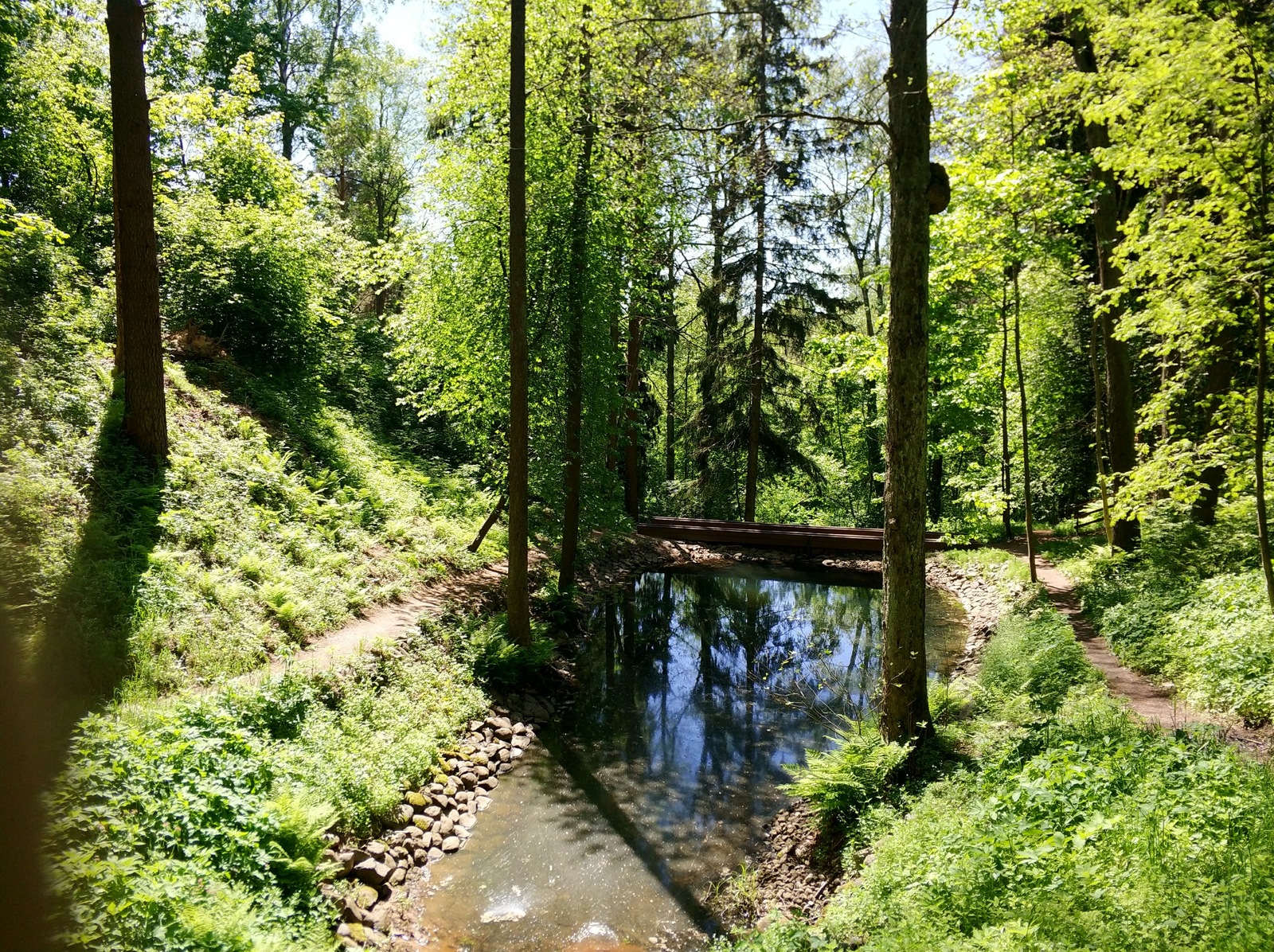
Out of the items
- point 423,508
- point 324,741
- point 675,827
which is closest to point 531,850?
point 675,827

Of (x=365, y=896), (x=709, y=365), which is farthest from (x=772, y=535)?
(x=365, y=896)

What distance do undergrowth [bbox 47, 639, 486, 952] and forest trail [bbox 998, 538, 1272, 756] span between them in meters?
6.74

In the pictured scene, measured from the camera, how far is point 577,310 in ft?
40.3

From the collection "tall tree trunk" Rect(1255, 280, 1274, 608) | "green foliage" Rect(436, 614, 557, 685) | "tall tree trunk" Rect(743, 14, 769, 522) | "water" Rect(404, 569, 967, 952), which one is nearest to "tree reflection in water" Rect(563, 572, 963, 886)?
"water" Rect(404, 569, 967, 952)

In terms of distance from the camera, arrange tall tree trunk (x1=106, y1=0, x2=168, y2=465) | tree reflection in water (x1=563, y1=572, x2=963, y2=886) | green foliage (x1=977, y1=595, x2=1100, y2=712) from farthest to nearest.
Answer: tall tree trunk (x1=106, y1=0, x2=168, y2=465) → tree reflection in water (x1=563, y1=572, x2=963, y2=886) → green foliage (x1=977, y1=595, x2=1100, y2=712)

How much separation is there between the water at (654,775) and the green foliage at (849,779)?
1023 millimetres

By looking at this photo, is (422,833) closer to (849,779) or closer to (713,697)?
(849,779)

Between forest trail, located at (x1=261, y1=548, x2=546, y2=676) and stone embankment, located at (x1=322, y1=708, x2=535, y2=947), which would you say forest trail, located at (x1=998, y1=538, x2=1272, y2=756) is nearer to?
stone embankment, located at (x1=322, y1=708, x2=535, y2=947)

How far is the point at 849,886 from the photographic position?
500 cm

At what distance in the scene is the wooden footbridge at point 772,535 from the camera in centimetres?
2155

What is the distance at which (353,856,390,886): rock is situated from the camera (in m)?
5.84

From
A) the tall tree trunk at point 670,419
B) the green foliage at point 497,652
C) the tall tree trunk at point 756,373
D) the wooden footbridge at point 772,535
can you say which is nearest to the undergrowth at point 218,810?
the green foliage at point 497,652

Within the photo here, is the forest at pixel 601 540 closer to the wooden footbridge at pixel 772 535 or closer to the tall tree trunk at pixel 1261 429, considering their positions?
the tall tree trunk at pixel 1261 429

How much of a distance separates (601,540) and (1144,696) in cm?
1410
